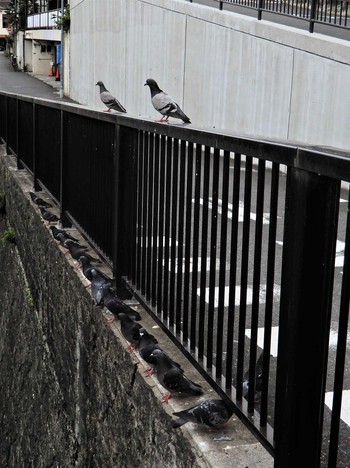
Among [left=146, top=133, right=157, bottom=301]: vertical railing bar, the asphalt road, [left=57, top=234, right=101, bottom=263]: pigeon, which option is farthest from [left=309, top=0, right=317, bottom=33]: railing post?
the asphalt road

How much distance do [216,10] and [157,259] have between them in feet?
46.2

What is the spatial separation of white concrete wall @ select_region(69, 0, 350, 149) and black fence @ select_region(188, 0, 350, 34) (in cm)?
27

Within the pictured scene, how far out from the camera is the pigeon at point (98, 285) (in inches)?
180

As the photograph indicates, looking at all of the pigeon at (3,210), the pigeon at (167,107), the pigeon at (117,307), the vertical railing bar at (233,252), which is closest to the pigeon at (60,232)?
the pigeon at (167,107)

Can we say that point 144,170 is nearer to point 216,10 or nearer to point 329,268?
point 329,268

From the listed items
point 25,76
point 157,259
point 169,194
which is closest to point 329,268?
point 169,194

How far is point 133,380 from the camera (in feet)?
12.2

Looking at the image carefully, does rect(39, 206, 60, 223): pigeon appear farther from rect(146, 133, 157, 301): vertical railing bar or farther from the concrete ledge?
rect(146, 133, 157, 301): vertical railing bar

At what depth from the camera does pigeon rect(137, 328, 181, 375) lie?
3601 mm

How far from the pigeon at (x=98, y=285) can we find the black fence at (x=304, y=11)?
28.3ft

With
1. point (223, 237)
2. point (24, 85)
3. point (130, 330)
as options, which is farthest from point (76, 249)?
point (24, 85)

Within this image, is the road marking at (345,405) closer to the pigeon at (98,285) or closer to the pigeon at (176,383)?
the pigeon at (176,383)

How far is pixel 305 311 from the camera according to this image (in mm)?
2312

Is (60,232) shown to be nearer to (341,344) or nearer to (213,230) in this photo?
(213,230)
